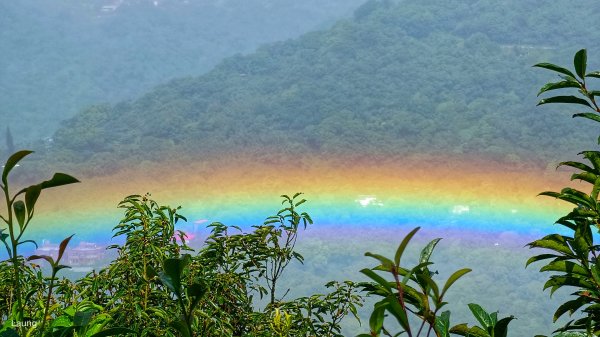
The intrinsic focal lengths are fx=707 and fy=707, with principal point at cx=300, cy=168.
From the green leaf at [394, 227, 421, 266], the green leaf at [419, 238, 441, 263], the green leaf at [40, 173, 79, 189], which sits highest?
the green leaf at [40, 173, 79, 189]

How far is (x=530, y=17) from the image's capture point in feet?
201

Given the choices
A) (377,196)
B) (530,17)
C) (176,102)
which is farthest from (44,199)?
(530,17)

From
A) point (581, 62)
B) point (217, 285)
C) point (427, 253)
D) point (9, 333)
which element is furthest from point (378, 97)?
point (9, 333)

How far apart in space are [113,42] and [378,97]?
31.5 m

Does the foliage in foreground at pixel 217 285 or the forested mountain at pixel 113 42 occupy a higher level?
the forested mountain at pixel 113 42

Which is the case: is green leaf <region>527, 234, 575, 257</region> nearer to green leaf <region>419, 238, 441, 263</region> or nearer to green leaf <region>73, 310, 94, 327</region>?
green leaf <region>419, 238, 441, 263</region>

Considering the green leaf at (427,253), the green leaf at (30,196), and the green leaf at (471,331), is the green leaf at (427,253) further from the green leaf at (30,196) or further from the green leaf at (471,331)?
the green leaf at (30,196)

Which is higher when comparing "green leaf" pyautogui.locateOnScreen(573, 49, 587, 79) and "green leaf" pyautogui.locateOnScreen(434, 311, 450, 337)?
"green leaf" pyautogui.locateOnScreen(573, 49, 587, 79)

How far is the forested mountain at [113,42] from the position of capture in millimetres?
67062

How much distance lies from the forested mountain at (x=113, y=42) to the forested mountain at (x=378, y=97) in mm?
8872

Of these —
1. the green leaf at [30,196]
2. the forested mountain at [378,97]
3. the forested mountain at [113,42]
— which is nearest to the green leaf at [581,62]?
the green leaf at [30,196]

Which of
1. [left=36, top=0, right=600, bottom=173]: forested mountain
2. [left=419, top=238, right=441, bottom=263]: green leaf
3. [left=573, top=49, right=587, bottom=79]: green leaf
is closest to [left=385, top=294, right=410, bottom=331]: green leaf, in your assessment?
[left=419, top=238, right=441, bottom=263]: green leaf

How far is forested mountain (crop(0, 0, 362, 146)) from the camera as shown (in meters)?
67.1

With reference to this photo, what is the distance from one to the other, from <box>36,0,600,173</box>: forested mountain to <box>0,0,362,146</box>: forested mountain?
887cm
